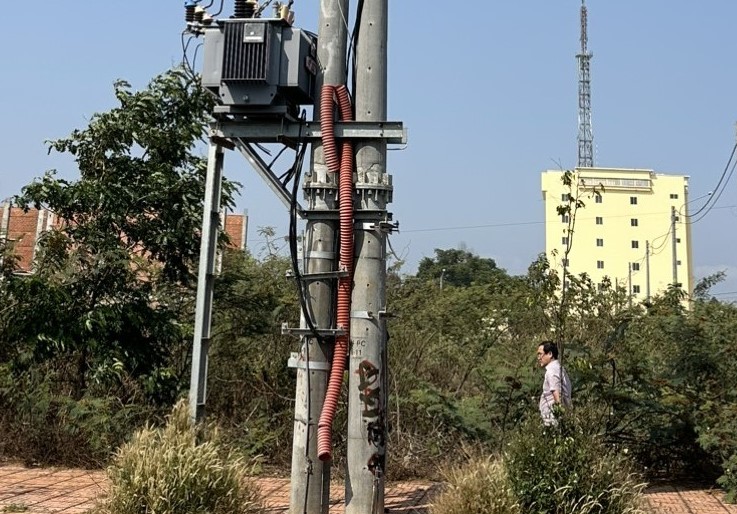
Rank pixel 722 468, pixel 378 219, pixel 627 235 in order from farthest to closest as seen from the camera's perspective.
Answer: pixel 627 235, pixel 722 468, pixel 378 219

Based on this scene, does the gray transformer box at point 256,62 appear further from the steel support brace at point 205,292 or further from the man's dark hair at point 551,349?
the man's dark hair at point 551,349

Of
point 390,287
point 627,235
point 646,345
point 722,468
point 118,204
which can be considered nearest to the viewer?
point 722,468

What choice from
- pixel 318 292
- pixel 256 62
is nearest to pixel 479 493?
pixel 318 292

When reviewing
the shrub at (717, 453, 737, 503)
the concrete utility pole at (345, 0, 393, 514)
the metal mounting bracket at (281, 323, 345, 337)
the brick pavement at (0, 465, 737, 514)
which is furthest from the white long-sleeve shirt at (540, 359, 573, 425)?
the metal mounting bracket at (281, 323, 345, 337)

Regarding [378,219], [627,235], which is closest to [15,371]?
[378,219]

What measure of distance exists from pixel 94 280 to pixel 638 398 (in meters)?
7.15

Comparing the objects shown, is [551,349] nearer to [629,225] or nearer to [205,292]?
[205,292]

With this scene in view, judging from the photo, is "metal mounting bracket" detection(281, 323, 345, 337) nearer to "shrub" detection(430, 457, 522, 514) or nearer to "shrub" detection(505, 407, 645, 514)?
"shrub" detection(430, 457, 522, 514)

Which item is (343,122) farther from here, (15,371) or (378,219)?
(15,371)

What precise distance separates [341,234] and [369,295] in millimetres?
571

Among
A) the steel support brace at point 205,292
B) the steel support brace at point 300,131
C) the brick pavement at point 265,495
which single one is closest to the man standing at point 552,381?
the brick pavement at point 265,495

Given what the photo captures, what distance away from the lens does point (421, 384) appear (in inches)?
395

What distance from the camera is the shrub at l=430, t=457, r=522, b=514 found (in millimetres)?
5426

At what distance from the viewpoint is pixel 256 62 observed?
6301 millimetres
